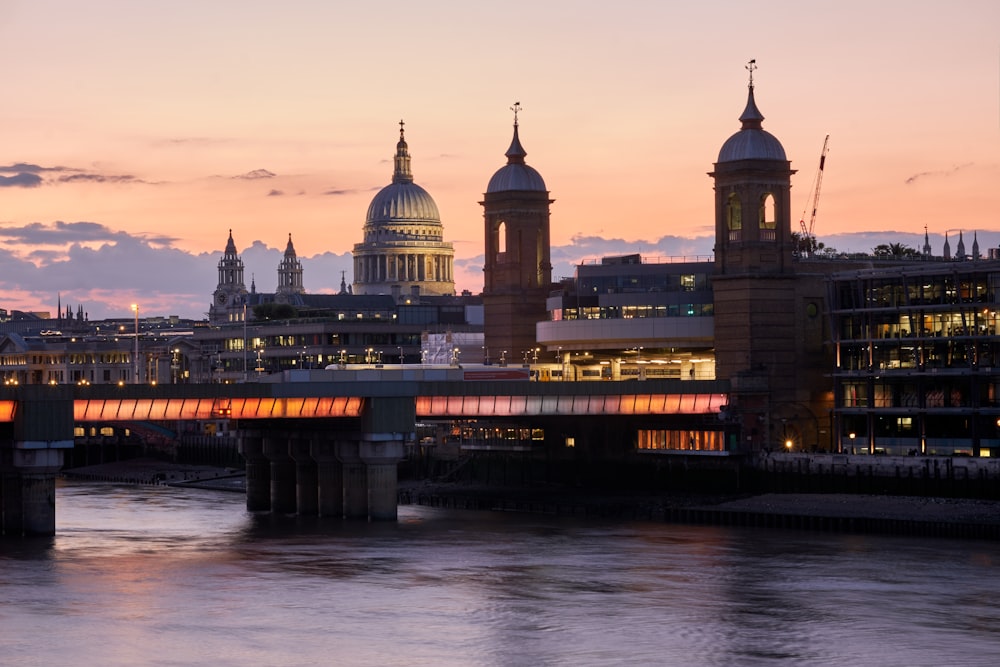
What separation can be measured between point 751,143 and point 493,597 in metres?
78.1

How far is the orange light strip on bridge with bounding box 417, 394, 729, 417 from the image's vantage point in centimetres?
14825

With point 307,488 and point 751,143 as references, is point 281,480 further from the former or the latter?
point 751,143

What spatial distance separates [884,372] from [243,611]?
74259 millimetres

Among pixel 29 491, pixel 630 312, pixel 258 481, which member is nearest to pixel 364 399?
pixel 258 481

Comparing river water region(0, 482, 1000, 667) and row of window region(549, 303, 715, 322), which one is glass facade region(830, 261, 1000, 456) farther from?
river water region(0, 482, 1000, 667)

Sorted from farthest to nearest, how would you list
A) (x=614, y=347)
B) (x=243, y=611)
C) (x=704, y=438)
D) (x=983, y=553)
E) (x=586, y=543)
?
1. (x=614, y=347)
2. (x=704, y=438)
3. (x=586, y=543)
4. (x=983, y=553)
5. (x=243, y=611)

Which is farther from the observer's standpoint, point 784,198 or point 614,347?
point 614,347

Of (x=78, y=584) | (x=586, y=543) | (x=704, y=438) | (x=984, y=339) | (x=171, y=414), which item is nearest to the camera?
(x=78, y=584)

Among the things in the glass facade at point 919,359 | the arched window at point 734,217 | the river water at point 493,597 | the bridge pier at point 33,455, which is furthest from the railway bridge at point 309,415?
the arched window at point 734,217

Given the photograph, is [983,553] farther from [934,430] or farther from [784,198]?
[784,198]

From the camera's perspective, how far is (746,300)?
6486 inches

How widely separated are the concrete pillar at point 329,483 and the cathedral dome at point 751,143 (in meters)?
45.8

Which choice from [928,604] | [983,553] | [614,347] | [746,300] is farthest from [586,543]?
[614,347]

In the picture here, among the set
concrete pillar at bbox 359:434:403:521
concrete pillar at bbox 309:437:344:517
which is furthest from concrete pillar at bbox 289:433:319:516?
concrete pillar at bbox 359:434:403:521
